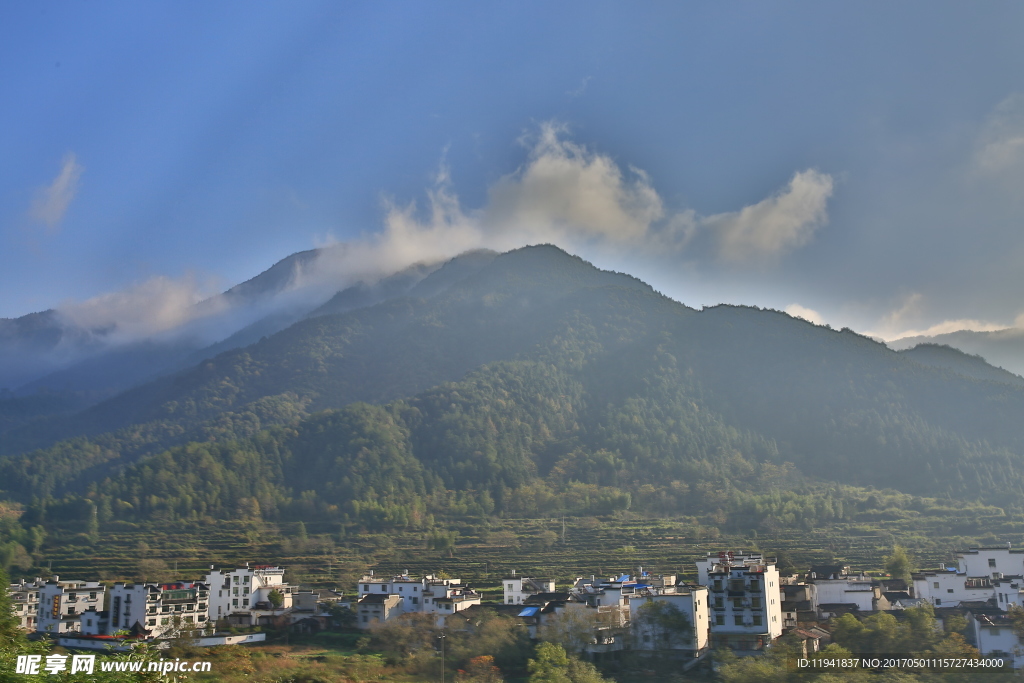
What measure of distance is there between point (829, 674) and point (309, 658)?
13722mm

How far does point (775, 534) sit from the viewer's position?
40688mm

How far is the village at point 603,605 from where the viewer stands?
23047 millimetres

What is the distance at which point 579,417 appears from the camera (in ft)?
224

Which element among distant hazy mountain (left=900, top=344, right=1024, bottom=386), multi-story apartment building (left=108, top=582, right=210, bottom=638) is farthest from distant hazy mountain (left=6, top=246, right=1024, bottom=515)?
multi-story apartment building (left=108, top=582, right=210, bottom=638)

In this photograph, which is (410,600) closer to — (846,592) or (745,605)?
(745,605)

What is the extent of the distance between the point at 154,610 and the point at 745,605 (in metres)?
19.5

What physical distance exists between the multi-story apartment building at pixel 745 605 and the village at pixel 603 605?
28 mm

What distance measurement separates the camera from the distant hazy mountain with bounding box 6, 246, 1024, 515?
181 feet

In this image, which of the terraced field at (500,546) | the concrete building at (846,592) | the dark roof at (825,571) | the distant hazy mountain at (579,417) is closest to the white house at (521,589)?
the terraced field at (500,546)

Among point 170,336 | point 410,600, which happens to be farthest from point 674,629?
point 170,336

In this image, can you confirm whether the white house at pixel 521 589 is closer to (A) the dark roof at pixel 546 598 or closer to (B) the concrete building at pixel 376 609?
(A) the dark roof at pixel 546 598

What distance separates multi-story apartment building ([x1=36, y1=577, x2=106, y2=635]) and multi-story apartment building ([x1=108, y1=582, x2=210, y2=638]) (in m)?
1.59

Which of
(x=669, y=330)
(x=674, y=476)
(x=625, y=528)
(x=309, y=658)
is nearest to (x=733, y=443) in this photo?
(x=674, y=476)

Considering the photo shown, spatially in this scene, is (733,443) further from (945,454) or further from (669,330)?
(669,330)
